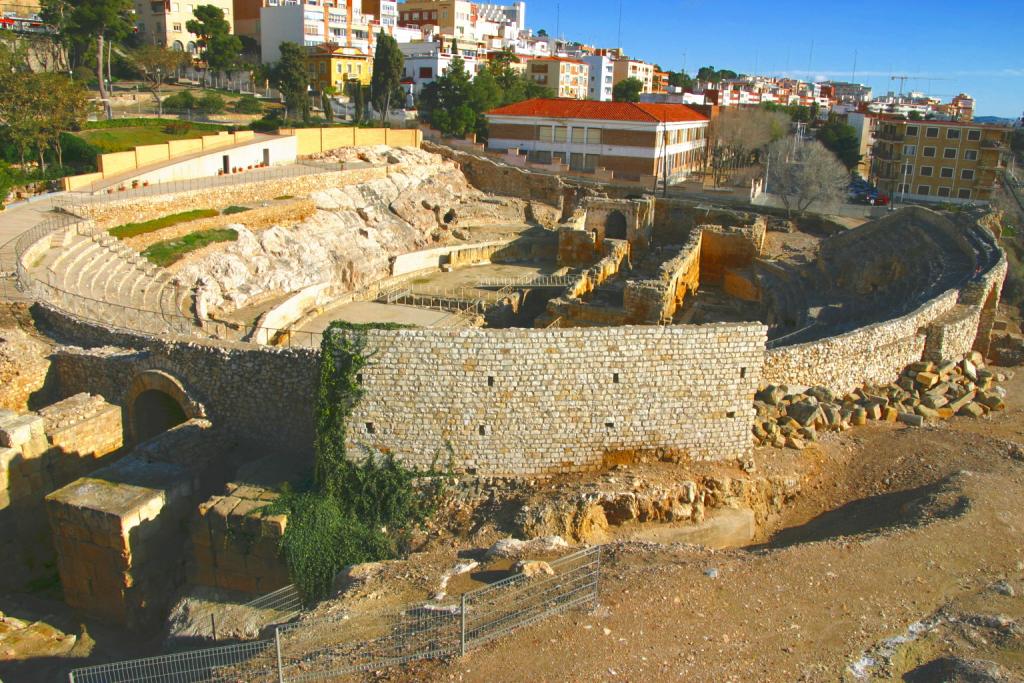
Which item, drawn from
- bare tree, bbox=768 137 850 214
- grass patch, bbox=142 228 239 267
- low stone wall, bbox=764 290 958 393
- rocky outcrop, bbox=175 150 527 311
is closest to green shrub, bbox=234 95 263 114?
rocky outcrop, bbox=175 150 527 311

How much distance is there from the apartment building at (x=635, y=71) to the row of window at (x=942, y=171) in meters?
40.7

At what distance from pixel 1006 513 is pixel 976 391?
612 centimetres

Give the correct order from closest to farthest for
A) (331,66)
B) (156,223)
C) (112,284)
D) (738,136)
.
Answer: (112,284), (156,223), (738,136), (331,66)

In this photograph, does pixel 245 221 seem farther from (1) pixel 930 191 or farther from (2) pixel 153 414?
(1) pixel 930 191

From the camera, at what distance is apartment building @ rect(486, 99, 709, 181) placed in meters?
47.3

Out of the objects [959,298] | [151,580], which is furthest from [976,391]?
[151,580]

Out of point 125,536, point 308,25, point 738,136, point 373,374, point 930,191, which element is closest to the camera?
point 125,536

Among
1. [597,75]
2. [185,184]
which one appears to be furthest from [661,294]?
[597,75]

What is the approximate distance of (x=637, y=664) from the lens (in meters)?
7.83

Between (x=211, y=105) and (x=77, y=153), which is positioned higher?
(x=211, y=105)

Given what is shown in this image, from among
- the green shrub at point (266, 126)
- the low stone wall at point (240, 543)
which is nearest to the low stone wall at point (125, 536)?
the low stone wall at point (240, 543)

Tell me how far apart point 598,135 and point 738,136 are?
12919 millimetres

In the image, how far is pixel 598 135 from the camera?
48594 millimetres

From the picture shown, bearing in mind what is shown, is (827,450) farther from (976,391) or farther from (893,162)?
(893,162)
